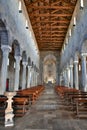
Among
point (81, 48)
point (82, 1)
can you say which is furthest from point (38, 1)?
point (81, 48)

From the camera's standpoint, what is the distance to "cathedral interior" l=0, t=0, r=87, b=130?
633 cm

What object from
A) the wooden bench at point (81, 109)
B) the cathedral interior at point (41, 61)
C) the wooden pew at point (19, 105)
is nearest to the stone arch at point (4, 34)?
the cathedral interior at point (41, 61)

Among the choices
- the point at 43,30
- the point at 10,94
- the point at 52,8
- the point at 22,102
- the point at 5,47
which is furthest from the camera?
the point at 43,30

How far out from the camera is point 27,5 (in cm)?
1841

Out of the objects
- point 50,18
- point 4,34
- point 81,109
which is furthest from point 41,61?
point 81,109

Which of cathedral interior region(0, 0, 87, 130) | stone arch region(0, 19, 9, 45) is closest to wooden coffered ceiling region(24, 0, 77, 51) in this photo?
cathedral interior region(0, 0, 87, 130)

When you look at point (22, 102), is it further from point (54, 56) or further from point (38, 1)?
point (54, 56)

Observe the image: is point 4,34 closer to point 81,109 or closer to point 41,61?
point 81,109

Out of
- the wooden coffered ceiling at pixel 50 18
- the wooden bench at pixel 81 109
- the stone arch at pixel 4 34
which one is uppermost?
the wooden coffered ceiling at pixel 50 18

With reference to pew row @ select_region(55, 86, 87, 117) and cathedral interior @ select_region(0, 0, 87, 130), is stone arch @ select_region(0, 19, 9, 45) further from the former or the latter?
pew row @ select_region(55, 86, 87, 117)

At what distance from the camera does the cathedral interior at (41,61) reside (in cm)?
633

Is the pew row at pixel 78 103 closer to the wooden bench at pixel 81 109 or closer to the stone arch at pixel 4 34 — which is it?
the wooden bench at pixel 81 109

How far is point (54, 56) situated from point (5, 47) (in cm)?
2990

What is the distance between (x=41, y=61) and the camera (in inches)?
1601
